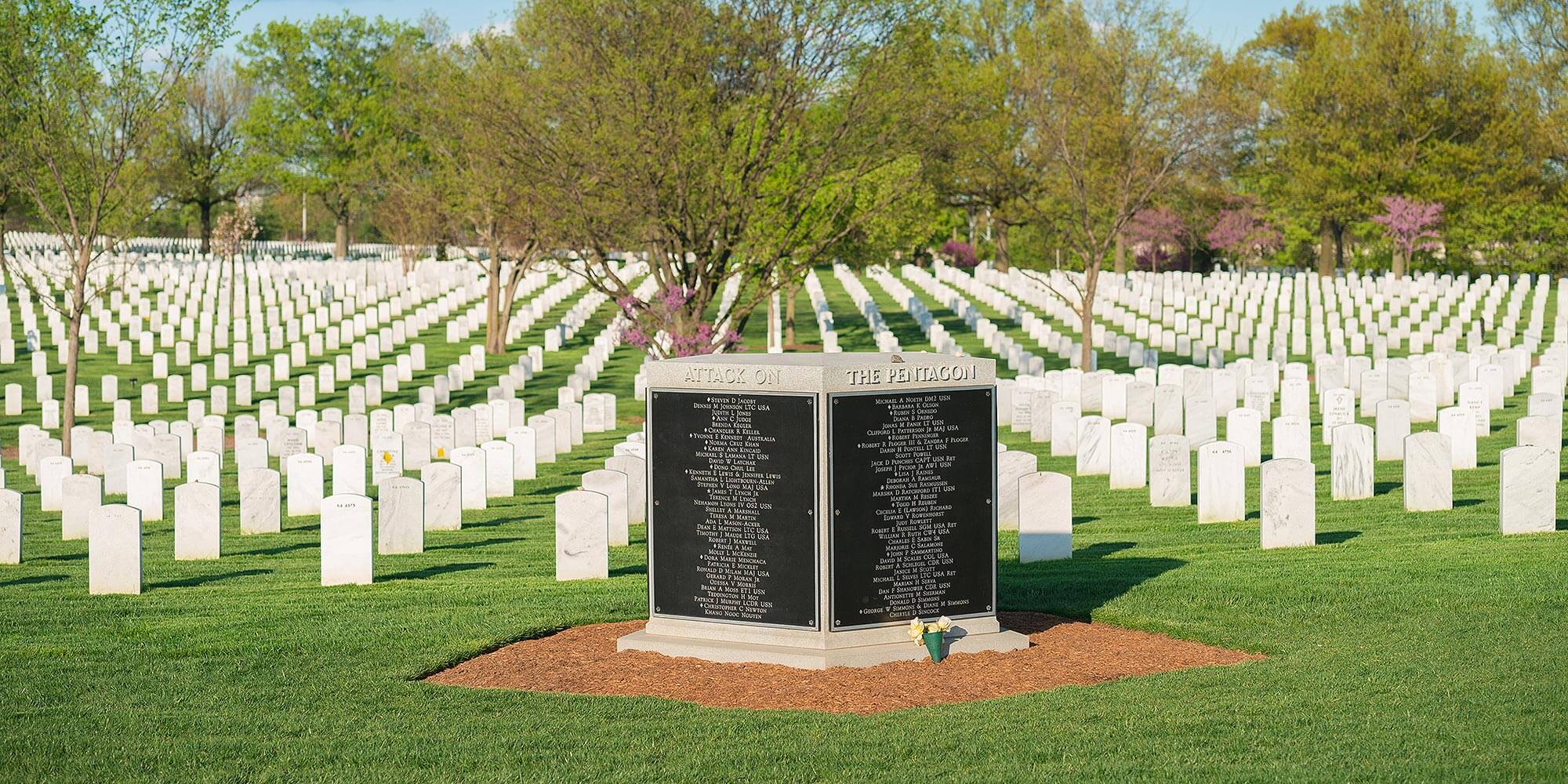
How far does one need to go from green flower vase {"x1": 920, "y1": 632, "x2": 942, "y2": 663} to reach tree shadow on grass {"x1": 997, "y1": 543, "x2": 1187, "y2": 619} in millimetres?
1524

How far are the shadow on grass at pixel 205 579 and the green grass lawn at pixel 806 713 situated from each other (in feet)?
0.14

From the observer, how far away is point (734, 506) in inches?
376

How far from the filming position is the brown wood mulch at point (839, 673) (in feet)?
28.9

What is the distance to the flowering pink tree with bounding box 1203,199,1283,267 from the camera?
65.0 m

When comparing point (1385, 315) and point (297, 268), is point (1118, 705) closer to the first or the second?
point (1385, 315)

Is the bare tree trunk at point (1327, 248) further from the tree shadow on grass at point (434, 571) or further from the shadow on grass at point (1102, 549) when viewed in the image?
the tree shadow on grass at point (434, 571)

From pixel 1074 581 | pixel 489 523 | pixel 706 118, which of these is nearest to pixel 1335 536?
pixel 1074 581

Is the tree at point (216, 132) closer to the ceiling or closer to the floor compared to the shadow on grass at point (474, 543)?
closer to the ceiling

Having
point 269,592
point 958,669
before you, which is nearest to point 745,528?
point 958,669

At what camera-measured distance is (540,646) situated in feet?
32.7

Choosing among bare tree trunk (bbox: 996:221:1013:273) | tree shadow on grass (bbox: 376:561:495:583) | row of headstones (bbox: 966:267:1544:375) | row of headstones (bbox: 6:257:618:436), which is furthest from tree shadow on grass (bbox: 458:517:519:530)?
bare tree trunk (bbox: 996:221:1013:273)

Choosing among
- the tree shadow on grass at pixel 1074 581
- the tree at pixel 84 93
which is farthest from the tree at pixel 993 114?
the tree shadow on grass at pixel 1074 581

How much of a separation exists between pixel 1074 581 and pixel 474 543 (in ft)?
20.0

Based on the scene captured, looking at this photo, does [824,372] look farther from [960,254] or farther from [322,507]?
[960,254]
